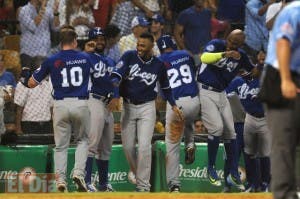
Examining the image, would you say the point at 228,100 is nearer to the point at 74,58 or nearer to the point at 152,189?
the point at 152,189

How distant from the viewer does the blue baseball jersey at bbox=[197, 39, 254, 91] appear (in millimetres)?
12648

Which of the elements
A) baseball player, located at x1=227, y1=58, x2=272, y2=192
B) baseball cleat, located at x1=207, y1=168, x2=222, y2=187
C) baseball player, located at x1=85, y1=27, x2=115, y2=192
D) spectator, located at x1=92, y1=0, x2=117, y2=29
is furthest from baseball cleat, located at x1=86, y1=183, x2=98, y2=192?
spectator, located at x1=92, y1=0, x2=117, y2=29

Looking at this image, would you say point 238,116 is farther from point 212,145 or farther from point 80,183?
point 80,183

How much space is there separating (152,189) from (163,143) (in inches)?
28.2

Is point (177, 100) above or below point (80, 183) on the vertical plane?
above

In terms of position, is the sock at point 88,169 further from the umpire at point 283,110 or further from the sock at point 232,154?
the umpire at point 283,110

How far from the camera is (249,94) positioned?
13.0 metres

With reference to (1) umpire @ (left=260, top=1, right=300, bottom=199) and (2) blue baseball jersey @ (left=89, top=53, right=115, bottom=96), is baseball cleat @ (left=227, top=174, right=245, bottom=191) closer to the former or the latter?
(2) blue baseball jersey @ (left=89, top=53, right=115, bottom=96)

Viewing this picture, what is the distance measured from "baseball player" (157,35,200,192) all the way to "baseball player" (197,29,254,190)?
14 centimetres

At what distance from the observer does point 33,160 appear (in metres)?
14.1

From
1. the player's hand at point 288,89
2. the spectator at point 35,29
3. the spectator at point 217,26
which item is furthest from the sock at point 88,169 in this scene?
the player's hand at point 288,89

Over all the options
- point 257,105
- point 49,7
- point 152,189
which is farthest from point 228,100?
point 49,7

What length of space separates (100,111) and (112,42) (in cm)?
254

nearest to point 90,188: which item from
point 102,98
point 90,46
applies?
point 102,98
